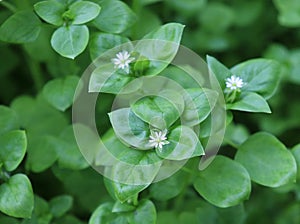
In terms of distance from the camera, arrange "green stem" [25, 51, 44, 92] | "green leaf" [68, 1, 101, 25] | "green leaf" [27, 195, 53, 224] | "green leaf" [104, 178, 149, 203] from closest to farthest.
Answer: "green leaf" [104, 178, 149, 203] → "green leaf" [68, 1, 101, 25] → "green leaf" [27, 195, 53, 224] → "green stem" [25, 51, 44, 92]

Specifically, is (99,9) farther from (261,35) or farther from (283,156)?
(261,35)

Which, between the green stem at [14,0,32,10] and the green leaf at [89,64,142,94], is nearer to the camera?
the green leaf at [89,64,142,94]

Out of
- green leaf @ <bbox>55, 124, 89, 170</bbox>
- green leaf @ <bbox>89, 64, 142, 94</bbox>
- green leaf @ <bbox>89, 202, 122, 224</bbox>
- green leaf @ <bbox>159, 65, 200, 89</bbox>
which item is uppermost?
green leaf @ <bbox>89, 64, 142, 94</bbox>

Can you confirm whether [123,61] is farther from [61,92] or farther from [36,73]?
[36,73]

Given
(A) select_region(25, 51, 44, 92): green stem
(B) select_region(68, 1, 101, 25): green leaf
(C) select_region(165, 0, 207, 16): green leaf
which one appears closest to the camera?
(B) select_region(68, 1, 101, 25): green leaf

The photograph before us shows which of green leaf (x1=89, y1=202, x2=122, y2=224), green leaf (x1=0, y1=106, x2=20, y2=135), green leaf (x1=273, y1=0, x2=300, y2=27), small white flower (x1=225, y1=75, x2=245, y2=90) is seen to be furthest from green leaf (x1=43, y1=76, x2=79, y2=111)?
green leaf (x1=273, y1=0, x2=300, y2=27)

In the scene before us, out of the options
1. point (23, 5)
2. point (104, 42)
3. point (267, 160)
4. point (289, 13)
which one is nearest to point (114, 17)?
point (104, 42)

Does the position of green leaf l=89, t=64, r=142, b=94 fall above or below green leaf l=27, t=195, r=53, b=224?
above

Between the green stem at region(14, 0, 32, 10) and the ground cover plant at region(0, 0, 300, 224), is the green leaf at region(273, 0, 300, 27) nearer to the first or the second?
the ground cover plant at region(0, 0, 300, 224)
